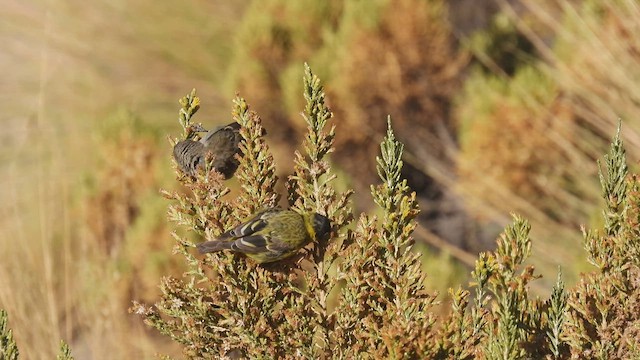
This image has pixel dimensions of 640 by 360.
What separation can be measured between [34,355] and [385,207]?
1772 mm

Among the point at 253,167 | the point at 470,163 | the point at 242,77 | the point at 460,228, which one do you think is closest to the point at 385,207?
the point at 253,167

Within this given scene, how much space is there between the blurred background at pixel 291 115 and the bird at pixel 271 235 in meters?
1.43

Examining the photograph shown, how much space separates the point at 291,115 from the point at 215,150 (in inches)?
127

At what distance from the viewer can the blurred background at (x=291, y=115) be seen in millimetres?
3736

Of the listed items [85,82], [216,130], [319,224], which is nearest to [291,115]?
[85,82]

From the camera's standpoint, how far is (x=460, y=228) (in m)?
5.64

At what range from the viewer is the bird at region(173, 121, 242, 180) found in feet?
6.29

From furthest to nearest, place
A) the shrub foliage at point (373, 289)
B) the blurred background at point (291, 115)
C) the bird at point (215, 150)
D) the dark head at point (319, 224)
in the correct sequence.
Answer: the blurred background at point (291, 115), the bird at point (215, 150), the dark head at point (319, 224), the shrub foliage at point (373, 289)

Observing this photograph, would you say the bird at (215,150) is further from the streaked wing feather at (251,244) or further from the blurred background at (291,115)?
the blurred background at (291,115)

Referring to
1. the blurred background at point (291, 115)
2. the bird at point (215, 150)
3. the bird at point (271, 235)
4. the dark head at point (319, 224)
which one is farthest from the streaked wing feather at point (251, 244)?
the blurred background at point (291, 115)

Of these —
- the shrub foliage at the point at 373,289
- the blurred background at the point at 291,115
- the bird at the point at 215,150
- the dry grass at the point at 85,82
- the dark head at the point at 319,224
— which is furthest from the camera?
the dry grass at the point at 85,82

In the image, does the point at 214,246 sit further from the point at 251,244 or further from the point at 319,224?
the point at 319,224

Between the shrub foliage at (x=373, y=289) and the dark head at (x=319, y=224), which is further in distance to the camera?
the dark head at (x=319, y=224)

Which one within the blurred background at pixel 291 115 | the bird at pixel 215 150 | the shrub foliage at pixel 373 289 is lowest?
the shrub foliage at pixel 373 289
